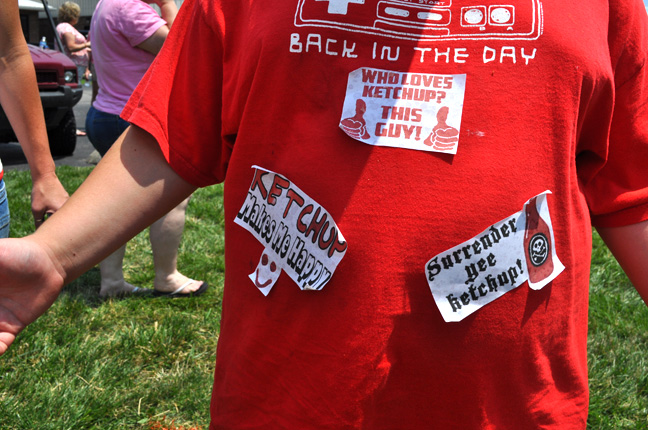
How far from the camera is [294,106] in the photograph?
40.9 inches

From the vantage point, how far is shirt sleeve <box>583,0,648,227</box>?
1072 millimetres

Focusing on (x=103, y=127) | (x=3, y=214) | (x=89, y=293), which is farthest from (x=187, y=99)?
(x=89, y=293)

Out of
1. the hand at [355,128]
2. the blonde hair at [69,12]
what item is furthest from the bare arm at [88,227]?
the blonde hair at [69,12]

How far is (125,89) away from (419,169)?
3131 millimetres

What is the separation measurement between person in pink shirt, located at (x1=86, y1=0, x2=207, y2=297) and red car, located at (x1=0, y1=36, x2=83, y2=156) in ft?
14.3

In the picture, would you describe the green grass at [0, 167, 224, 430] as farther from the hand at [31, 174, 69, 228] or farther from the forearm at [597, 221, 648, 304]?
the forearm at [597, 221, 648, 304]

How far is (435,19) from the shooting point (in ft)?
3.33

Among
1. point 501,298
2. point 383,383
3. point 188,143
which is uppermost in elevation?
point 188,143

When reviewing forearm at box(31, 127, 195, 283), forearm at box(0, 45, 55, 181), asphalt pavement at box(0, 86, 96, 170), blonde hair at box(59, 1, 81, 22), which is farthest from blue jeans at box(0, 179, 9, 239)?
blonde hair at box(59, 1, 81, 22)

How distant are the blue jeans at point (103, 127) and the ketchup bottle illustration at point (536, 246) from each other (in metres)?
3.10

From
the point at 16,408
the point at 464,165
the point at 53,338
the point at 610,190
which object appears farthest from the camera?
the point at 53,338

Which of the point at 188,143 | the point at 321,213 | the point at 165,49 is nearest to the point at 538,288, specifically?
the point at 321,213

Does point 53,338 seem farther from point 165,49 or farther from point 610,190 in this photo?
point 610,190

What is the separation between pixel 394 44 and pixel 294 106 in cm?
18
